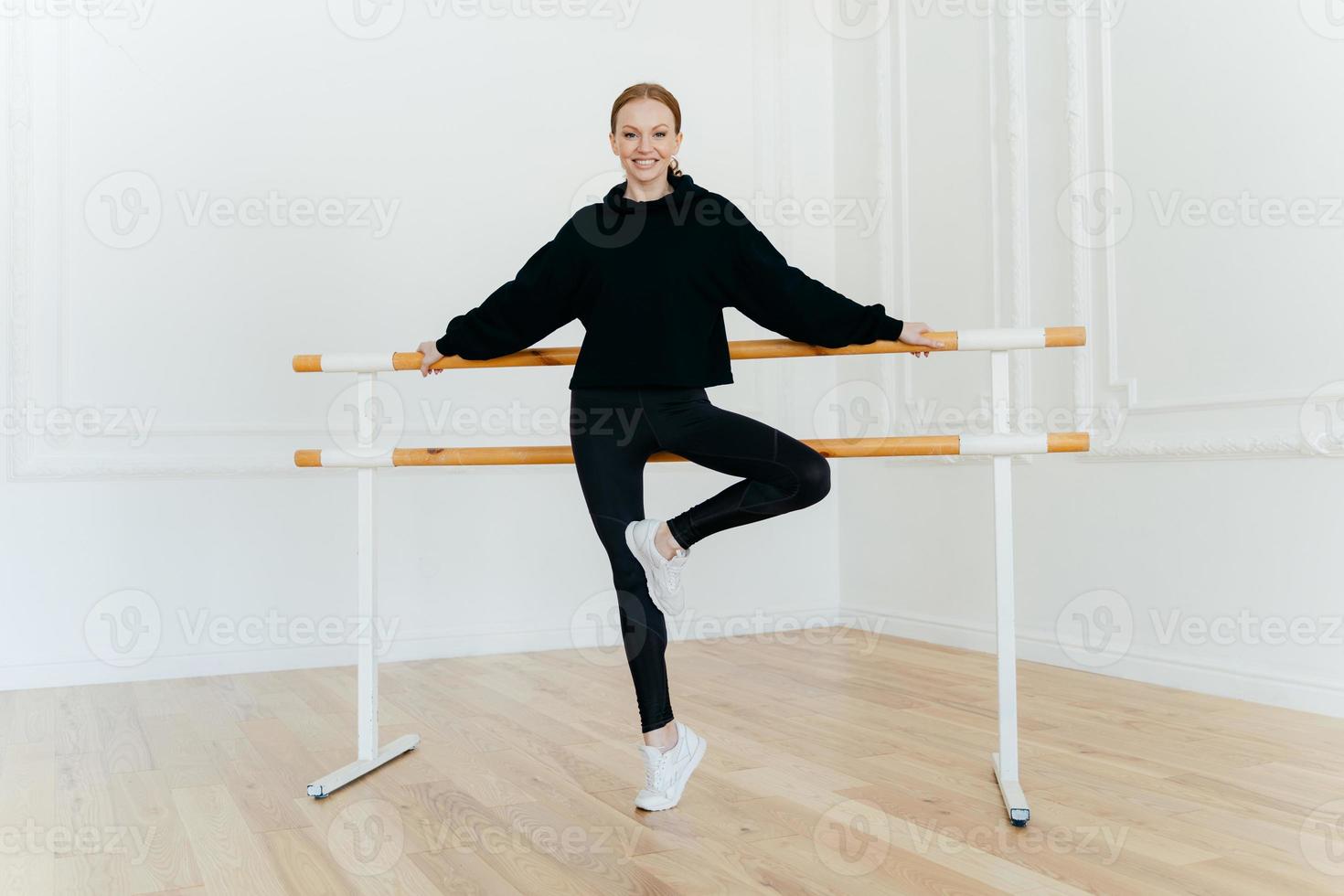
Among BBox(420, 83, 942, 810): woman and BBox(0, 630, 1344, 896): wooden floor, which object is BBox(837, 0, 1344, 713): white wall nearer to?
BBox(0, 630, 1344, 896): wooden floor

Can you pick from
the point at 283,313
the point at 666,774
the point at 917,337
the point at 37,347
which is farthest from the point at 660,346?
the point at 37,347

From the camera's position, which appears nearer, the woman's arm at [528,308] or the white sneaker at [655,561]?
the white sneaker at [655,561]

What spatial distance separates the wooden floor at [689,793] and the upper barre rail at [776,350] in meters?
0.78

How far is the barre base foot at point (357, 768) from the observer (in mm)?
2006

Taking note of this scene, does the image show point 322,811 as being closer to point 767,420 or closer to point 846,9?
point 767,420

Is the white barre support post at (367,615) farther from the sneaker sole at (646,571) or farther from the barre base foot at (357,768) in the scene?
the sneaker sole at (646,571)

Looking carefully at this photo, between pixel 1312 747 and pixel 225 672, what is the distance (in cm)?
284

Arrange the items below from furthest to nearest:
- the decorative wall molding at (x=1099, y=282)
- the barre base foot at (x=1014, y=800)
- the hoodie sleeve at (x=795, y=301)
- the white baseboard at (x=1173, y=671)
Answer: the decorative wall molding at (x=1099, y=282), the white baseboard at (x=1173, y=671), the hoodie sleeve at (x=795, y=301), the barre base foot at (x=1014, y=800)

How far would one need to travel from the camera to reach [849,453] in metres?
2.01

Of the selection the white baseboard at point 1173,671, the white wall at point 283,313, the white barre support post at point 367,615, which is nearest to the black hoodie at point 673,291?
the white barre support post at point 367,615

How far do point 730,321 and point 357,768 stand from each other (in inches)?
Answer: 91.7

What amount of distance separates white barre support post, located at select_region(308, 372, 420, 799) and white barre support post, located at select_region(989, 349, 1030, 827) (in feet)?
3.87

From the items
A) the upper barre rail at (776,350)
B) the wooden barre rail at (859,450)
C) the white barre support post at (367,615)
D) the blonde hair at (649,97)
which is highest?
the blonde hair at (649,97)

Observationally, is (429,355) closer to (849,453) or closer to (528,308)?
(528,308)
